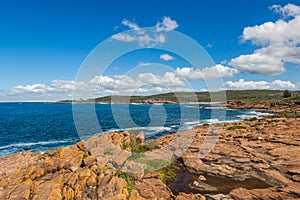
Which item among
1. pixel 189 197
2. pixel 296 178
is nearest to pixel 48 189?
pixel 189 197

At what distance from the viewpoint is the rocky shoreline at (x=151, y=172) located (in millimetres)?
15578

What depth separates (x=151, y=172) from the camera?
21484mm

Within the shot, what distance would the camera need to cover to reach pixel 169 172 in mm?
23031

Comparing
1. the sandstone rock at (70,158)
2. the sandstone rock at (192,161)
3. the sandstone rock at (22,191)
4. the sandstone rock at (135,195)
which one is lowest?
the sandstone rock at (192,161)

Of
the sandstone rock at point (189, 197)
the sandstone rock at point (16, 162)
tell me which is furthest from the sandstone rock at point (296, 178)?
the sandstone rock at point (16, 162)

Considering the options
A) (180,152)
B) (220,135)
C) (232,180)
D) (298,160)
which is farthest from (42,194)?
(220,135)

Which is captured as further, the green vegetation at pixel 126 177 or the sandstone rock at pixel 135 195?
the green vegetation at pixel 126 177

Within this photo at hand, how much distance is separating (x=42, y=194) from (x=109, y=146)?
33.4 ft

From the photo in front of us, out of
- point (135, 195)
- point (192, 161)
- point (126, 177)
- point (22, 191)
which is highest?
point (22, 191)

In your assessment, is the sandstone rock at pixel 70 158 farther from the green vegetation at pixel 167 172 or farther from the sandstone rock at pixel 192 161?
the sandstone rock at pixel 192 161

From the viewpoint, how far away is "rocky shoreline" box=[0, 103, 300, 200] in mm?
15578

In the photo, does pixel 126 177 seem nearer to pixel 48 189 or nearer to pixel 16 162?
pixel 48 189

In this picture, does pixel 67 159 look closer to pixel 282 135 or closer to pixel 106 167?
pixel 106 167

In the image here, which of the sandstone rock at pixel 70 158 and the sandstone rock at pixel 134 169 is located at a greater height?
the sandstone rock at pixel 70 158
